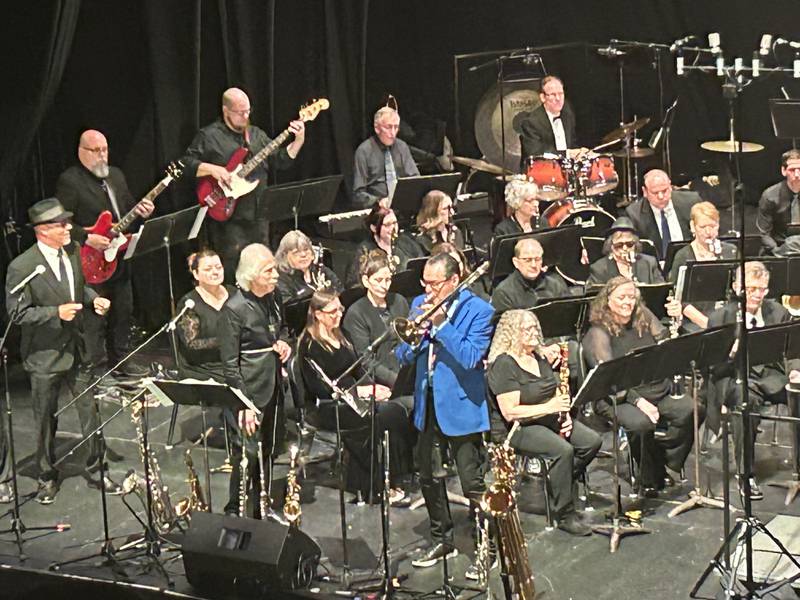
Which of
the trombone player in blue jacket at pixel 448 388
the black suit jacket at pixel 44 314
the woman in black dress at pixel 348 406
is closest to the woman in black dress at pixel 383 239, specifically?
the woman in black dress at pixel 348 406

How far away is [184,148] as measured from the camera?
11406mm

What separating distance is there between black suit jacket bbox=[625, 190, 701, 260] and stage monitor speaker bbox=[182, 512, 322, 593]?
407cm

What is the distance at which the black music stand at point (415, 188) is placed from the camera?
34.8ft

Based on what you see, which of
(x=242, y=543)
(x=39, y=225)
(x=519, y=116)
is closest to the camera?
(x=242, y=543)

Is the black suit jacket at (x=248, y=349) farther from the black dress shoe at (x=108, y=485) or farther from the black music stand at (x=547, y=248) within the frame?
the black music stand at (x=547, y=248)

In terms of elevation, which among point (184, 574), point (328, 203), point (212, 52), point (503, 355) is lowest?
point (184, 574)

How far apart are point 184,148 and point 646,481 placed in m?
4.73

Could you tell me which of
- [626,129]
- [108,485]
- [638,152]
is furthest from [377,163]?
[108,485]

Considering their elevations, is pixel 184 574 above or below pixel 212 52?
below

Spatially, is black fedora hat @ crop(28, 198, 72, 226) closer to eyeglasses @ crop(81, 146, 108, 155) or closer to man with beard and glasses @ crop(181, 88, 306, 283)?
eyeglasses @ crop(81, 146, 108, 155)

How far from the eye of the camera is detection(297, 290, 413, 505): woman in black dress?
27.8ft

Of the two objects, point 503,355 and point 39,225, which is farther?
point 39,225

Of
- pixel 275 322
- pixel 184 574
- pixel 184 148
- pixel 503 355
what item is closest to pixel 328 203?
pixel 184 148

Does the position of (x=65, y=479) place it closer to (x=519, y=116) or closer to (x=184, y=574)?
(x=184, y=574)
